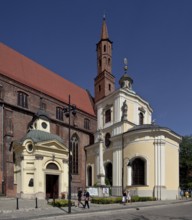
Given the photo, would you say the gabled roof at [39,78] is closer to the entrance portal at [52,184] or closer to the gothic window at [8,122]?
the gothic window at [8,122]

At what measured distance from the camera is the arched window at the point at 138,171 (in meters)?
36.9

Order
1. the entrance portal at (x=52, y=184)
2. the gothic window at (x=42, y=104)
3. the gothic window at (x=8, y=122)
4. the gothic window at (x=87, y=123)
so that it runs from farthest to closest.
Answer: the gothic window at (x=87, y=123) < the gothic window at (x=42, y=104) < the entrance portal at (x=52, y=184) < the gothic window at (x=8, y=122)

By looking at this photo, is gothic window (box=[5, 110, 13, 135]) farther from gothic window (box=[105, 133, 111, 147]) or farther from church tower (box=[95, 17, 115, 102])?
church tower (box=[95, 17, 115, 102])

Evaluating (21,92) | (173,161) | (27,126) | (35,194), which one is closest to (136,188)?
(173,161)

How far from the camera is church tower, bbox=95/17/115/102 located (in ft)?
172

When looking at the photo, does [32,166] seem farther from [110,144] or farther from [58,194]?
[110,144]

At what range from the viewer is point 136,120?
4412cm

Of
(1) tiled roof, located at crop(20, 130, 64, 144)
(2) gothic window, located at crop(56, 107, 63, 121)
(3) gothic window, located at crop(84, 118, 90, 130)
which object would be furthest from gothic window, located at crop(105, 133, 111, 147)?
(1) tiled roof, located at crop(20, 130, 64, 144)

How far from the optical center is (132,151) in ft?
124

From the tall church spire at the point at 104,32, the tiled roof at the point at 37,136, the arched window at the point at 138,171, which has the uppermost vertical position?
the tall church spire at the point at 104,32

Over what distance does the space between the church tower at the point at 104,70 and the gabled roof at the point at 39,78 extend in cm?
329

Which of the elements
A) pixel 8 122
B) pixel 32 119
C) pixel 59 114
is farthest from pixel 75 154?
pixel 8 122

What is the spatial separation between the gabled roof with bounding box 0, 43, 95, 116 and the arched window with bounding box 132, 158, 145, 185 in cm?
1466

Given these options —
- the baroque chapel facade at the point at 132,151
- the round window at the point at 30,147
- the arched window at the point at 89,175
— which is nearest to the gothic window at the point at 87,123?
the baroque chapel facade at the point at 132,151
